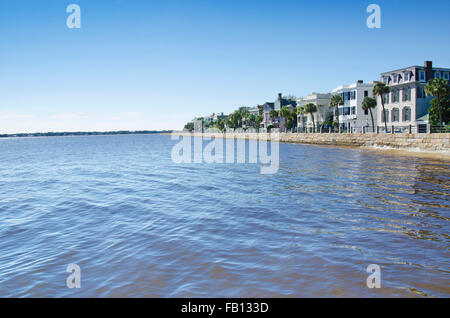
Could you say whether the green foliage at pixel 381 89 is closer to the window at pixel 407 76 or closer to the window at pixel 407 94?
the window at pixel 407 94

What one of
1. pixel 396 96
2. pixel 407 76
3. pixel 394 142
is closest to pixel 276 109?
pixel 396 96

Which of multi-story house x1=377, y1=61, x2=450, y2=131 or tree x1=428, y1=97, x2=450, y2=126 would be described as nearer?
tree x1=428, y1=97, x2=450, y2=126

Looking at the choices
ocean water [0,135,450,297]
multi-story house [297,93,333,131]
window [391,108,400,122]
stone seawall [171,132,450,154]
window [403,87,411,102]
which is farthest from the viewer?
multi-story house [297,93,333,131]

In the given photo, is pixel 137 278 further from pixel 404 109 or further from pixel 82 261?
pixel 404 109

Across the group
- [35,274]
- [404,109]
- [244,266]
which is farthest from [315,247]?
[404,109]

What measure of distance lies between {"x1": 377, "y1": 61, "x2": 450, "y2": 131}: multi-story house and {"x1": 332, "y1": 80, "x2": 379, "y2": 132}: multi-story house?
6.60 m

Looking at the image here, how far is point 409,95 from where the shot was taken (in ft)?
173

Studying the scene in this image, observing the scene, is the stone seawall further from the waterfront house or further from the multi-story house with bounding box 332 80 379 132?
the waterfront house

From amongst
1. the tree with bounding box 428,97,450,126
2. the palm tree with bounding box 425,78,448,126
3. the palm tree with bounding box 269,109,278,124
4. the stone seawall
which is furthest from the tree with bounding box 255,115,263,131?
the palm tree with bounding box 425,78,448,126

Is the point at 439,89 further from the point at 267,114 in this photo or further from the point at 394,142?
the point at 267,114

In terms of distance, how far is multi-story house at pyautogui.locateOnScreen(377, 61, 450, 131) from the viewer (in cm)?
5125

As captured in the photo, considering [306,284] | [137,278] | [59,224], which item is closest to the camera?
[306,284]
